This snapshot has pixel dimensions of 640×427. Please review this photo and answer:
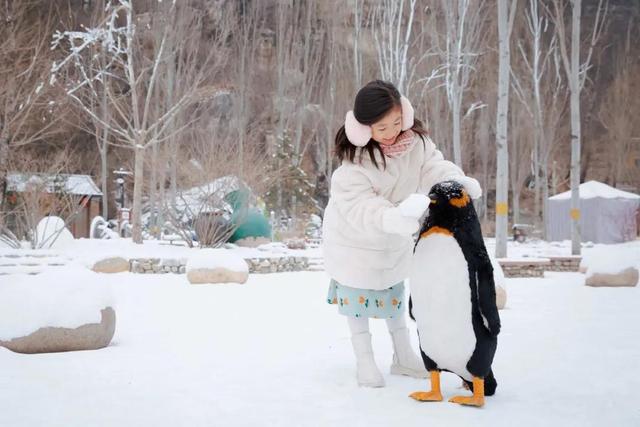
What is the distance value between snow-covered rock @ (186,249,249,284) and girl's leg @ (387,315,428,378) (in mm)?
5774

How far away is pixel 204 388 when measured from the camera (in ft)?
10.5

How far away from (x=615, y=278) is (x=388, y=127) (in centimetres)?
703

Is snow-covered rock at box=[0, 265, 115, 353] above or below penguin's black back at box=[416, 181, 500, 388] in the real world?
below

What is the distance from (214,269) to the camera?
352 inches

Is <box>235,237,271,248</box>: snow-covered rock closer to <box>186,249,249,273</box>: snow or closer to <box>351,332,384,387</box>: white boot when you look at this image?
<box>186,249,249,273</box>: snow

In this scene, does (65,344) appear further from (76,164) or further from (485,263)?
(76,164)

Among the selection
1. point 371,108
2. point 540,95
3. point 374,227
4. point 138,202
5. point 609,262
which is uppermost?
point 540,95

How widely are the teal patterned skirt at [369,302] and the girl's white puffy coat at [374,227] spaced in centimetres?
9

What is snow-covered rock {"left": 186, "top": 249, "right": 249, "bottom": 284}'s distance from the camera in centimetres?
895

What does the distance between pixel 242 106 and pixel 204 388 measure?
23.1 m

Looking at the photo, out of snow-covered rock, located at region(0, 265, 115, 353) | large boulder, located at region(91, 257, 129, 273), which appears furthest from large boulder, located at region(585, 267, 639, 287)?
large boulder, located at region(91, 257, 129, 273)

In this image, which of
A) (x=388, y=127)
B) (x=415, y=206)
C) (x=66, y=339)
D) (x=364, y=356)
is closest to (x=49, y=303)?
(x=66, y=339)

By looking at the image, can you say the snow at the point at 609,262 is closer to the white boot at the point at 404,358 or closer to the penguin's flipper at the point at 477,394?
the white boot at the point at 404,358

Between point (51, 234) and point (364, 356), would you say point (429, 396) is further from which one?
point (51, 234)
